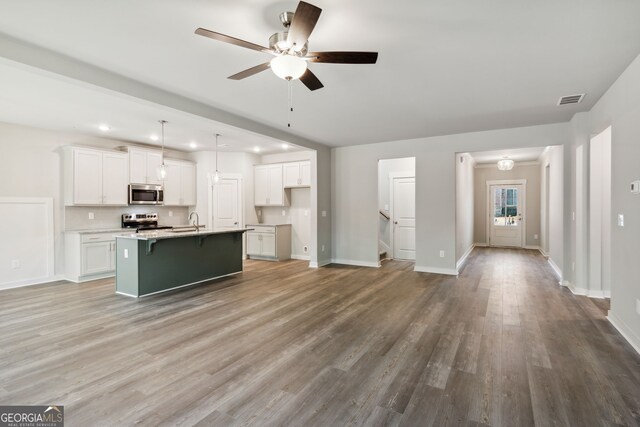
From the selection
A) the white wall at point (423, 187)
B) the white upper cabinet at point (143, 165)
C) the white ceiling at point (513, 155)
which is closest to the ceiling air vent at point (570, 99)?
the white wall at point (423, 187)

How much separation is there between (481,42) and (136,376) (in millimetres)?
3770

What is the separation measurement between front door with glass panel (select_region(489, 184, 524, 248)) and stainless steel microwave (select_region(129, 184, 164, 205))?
368 inches

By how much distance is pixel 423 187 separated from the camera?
20.1 ft

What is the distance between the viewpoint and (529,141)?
5.24 metres

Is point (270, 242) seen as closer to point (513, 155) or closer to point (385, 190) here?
point (385, 190)

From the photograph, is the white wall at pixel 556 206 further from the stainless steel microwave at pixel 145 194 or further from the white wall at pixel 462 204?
the stainless steel microwave at pixel 145 194

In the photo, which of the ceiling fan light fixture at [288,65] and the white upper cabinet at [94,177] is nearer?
the ceiling fan light fixture at [288,65]

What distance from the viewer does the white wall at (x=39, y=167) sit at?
505cm

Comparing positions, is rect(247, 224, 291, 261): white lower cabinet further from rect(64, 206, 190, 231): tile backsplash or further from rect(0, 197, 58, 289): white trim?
rect(0, 197, 58, 289): white trim

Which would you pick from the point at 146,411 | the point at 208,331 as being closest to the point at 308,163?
the point at 208,331

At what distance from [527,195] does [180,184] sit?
9694mm

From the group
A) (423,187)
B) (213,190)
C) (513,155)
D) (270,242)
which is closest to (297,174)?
(270,242)

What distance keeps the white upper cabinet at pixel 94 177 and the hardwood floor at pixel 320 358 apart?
1.79m

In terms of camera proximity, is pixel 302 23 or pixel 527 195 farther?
pixel 527 195
